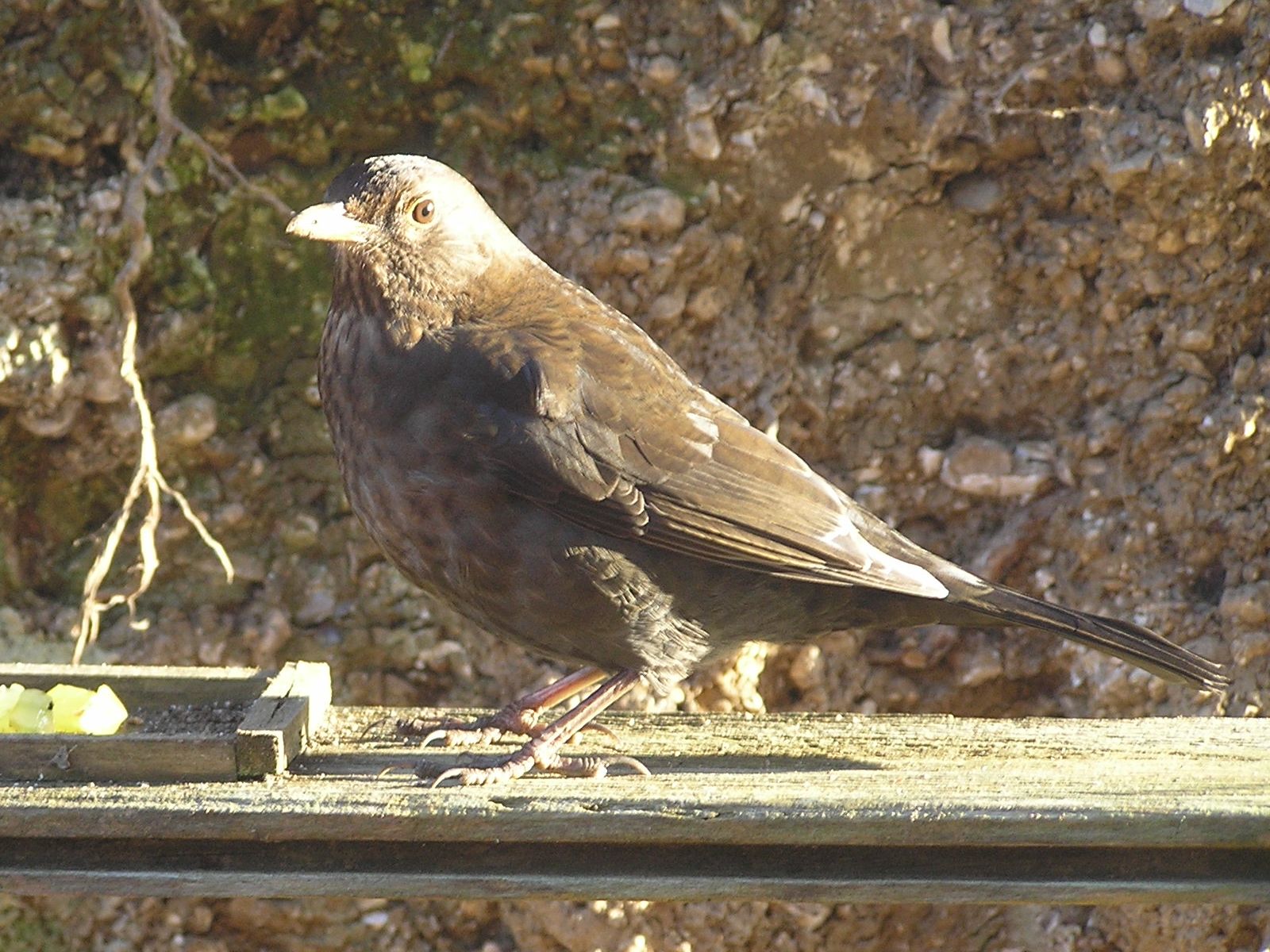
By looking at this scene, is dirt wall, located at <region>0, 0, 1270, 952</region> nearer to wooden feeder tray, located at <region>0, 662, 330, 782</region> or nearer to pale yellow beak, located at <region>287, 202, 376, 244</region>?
pale yellow beak, located at <region>287, 202, 376, 244</region>

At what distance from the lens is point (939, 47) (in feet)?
15.6

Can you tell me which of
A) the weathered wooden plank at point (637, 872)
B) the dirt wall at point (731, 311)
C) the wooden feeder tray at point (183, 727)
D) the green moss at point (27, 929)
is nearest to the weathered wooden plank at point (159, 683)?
the wooden feeder tray at point (183, 727)

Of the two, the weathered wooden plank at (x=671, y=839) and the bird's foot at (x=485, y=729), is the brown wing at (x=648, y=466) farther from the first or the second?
the weathered wooden plank at (x=671, y=839)

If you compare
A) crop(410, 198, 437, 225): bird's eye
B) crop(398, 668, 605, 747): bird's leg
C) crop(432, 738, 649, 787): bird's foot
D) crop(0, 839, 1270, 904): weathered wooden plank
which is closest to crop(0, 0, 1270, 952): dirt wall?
crop(398, 668, 605, 747): bird's leg

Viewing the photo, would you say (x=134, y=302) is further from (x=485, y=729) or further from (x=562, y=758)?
(x=562, y=758)

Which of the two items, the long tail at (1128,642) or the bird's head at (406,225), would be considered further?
the bird's head at (406,225)

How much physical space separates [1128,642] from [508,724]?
136cm

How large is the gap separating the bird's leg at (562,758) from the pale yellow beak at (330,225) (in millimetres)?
1104

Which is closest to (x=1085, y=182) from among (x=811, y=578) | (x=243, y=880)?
(x=811, y=578)

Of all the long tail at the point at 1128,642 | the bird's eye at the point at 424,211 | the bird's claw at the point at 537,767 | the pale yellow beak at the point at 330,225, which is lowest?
the bird's claw at the point at 537,767

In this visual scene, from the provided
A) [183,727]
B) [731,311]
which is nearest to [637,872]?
[183,727]

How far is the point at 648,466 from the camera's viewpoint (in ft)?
10.9

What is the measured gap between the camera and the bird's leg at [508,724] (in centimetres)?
338

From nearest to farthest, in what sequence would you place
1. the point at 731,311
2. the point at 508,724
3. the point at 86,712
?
1. the point at 86,712
2. the point at 508,724
3. the point at 731,311
